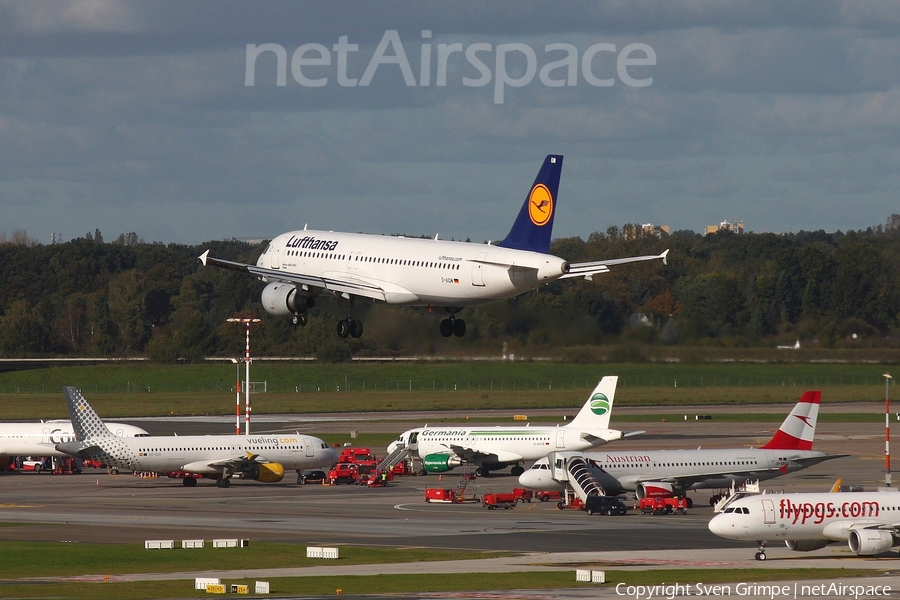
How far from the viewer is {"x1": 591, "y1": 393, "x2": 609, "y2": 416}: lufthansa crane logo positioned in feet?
355

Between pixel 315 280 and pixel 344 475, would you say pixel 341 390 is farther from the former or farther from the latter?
pixel 315 280

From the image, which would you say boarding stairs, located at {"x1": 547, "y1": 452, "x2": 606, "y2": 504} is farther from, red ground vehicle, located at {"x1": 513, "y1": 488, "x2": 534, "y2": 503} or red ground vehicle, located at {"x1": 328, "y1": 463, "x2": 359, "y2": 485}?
red ground vehicle, located at {"x1": 328, "y1": 463, "x2": 359, "y2": 485}

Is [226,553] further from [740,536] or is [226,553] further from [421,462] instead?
[421,462]

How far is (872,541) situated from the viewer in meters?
63.3

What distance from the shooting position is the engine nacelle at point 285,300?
239 ft

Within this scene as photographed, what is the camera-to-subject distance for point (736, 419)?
151 metres

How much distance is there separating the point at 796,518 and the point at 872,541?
339 cm

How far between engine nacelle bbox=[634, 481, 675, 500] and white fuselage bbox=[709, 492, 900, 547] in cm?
2422

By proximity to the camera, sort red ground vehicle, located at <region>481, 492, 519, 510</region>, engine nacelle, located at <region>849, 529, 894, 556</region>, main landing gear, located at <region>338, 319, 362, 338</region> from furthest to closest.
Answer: red ground vehicle, located at <region>481, 492, 519, 510</region> → main landing gear, located at <region>338, 319, 362, 338</region> → engine nacelle, located at <region>849, 529, 894, 556</region>

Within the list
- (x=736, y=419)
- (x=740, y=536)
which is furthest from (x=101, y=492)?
(x=736, y=419)

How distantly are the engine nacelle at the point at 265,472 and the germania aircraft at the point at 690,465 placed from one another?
23.3 m

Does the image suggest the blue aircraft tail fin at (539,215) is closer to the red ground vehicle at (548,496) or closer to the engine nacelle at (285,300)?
the engine nacelle at (285,300)
